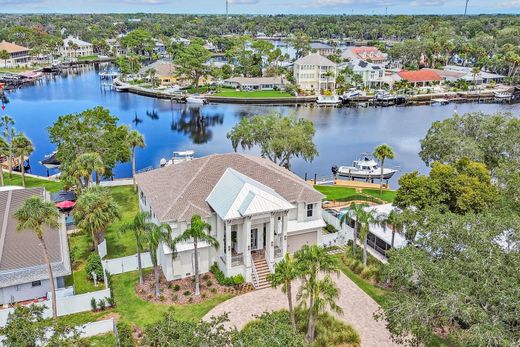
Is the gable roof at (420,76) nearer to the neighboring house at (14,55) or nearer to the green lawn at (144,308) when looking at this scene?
the green lawn at (144,308)

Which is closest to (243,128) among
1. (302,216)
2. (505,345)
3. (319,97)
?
(302,216)

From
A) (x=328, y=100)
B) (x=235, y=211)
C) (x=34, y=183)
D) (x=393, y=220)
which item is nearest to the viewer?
(x=235, y=211)

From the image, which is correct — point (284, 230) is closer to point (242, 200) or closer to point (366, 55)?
point (242, 200)

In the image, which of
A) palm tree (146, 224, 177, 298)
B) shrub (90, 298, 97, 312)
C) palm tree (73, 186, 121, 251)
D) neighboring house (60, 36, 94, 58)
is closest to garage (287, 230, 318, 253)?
palm tree (146, 224, 177, 298)

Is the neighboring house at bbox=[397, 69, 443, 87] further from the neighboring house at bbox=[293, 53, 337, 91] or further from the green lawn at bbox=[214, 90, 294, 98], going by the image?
the green lawn at bbox=[214, 90, 294, 98]

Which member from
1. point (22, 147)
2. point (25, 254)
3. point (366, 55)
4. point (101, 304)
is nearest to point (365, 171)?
point (101, 304)

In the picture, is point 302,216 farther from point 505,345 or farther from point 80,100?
point 80,100
